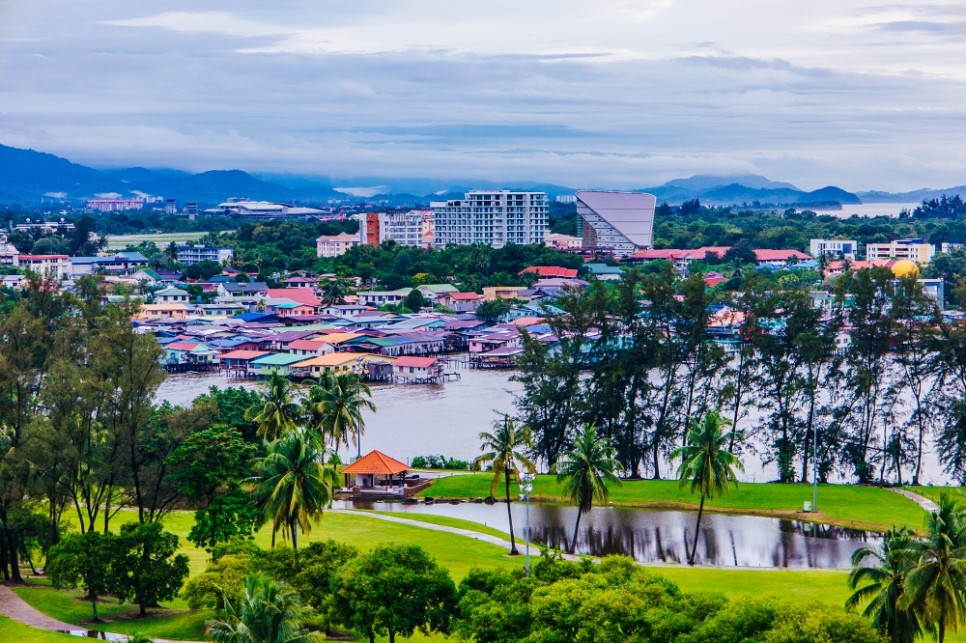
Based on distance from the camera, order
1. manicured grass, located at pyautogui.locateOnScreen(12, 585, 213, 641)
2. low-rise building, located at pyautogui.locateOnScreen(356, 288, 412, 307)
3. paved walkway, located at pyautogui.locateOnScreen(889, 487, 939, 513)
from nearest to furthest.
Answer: manicured grass, located at pyautogui.locateOnScreen(12, 585, 213, 641) → paved walkway, located at pyautogui.locateOnScreen(889, 487, 939, 513) → low-rise building, located at pyautogui.locateOnScreen(356, 288, 412, 307)

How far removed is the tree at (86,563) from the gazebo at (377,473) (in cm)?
1381

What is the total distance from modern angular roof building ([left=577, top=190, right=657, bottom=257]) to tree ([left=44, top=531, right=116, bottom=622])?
343 ft

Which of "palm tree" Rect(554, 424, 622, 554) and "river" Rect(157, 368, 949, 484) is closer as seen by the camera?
"palm tree" Rect(554, 424, 622, 554)

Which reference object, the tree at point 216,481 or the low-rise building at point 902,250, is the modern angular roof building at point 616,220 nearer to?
the low-rise building at point 902,250

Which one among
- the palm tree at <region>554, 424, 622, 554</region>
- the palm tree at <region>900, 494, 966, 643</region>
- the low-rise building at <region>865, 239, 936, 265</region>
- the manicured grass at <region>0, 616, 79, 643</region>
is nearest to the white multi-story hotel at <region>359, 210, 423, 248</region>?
the low-rise building at <region>865, 239, 936, 265</region>

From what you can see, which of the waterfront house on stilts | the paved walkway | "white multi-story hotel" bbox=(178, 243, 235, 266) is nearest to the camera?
the paved walkway

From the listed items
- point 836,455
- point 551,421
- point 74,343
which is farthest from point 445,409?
point 74,343

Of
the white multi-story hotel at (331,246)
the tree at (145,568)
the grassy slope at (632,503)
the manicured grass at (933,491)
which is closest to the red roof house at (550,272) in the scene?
the white multi-story hotel at (331,246)

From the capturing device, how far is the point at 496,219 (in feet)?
425

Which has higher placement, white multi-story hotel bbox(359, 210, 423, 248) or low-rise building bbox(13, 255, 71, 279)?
white multi-story hotel bbox(359, 210, 423, 248)

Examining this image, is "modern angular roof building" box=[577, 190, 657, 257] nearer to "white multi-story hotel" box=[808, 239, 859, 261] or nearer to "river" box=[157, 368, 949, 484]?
"white multi-story hotel" box=[808, 239, 859, 261]

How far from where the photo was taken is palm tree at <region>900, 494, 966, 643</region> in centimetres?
1698

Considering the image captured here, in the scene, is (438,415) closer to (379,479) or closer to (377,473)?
(379,479)

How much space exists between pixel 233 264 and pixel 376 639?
91321 millimetres
